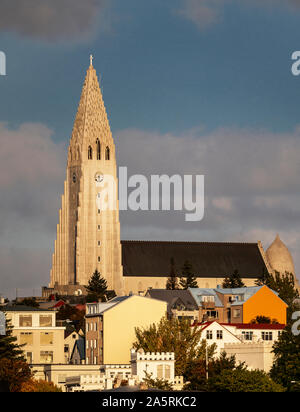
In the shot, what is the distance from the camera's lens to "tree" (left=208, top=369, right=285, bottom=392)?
7775cm

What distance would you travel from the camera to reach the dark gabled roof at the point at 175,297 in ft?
490

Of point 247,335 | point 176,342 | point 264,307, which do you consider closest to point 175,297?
point 264,307

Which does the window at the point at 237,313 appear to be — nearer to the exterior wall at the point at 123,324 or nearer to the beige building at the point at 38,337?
the exterior wall at the point at 123,324

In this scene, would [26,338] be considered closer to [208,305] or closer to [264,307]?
[264,307]

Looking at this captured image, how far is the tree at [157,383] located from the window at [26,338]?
84.0 feet

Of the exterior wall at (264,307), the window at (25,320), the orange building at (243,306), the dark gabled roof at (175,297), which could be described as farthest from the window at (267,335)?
the dark gabled roof at (175,297)

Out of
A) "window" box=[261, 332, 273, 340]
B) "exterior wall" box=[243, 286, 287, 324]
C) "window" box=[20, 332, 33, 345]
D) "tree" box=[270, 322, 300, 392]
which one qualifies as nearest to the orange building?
"exterior wall" box=[243, 286, 287, 324]

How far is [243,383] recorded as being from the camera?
78.6 m

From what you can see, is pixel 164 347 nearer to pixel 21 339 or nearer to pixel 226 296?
pixel 21 339

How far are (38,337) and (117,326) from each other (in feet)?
26.2

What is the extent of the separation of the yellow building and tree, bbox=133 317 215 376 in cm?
286

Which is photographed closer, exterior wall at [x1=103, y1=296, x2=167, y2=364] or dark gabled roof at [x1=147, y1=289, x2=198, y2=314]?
exterior wall at [x1=103, y1=296, x2=167, y2=364]

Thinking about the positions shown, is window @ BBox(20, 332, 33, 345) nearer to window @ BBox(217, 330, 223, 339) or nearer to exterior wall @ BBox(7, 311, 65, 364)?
exterior wall @ BBox(7, 311, 65, 364)

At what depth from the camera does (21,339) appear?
109750 millimetres
